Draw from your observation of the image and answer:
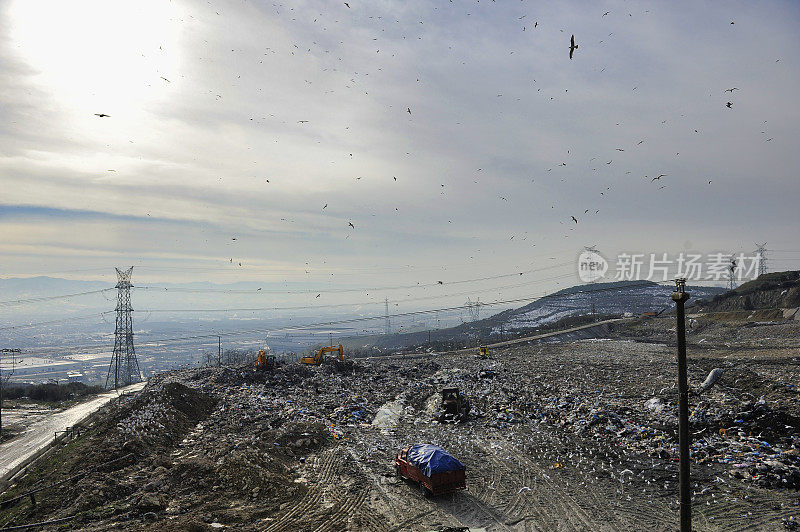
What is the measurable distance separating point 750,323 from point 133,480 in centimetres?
6169

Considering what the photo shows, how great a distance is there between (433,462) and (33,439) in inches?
1014

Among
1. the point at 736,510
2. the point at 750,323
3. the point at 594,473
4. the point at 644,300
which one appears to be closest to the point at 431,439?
the point at 594,473

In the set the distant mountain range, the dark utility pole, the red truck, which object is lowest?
the distant mountain range

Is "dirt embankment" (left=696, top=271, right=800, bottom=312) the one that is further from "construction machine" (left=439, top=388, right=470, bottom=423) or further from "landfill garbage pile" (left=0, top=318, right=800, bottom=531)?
"construction machine" (left=439, top=388, right=470, bottom=423)

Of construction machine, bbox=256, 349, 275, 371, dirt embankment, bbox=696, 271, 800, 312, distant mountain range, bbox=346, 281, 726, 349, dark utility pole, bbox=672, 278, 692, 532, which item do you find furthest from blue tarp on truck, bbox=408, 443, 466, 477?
distant mountain range, bbox=346, 281, 726, 349

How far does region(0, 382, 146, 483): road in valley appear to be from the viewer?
1966 centimetres

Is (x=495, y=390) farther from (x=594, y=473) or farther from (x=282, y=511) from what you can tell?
(x=282, y=511)

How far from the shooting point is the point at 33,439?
82.1 ft

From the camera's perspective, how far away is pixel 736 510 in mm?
10828

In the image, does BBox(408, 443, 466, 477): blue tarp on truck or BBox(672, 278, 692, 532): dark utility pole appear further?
BBox(408, 443, 466, 477): blue tarp on truck

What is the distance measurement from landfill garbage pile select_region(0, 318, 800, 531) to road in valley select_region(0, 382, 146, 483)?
210 cm

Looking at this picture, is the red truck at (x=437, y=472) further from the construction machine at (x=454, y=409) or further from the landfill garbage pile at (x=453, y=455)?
the construction machine at (x=454, y=409)

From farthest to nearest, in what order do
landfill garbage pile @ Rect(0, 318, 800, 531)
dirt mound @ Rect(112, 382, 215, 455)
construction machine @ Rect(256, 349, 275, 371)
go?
construction machine @ Rect(256, 349, 275, 371) < dirt mound @ Rect(112, 382, 215, 455) < landfill garbage pile @ Rect(0, 318, 800, 531)

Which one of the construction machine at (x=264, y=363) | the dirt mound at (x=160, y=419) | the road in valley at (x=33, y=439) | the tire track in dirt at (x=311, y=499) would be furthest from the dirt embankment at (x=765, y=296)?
the road in valley at (x=33, y=439)
